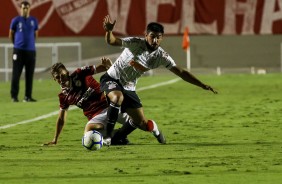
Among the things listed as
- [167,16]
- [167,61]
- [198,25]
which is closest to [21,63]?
[167,61]

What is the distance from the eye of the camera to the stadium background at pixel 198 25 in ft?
132

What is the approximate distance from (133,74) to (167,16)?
2545cm

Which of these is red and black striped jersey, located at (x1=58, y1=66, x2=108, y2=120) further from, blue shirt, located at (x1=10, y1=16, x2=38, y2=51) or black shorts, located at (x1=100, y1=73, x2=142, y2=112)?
blue shirt, located at (x1=10, y1=16, x2=38, y2=51)

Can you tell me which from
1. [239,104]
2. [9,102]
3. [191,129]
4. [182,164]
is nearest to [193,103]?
[239,104]

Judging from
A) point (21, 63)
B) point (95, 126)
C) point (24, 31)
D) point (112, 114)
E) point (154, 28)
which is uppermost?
point (154, 28)

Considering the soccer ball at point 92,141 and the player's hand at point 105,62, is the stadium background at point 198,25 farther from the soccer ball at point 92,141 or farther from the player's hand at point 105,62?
the soccer ball at point 92,141

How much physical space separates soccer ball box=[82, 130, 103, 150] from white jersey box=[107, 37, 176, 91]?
1147 mm

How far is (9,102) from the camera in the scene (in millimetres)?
25172

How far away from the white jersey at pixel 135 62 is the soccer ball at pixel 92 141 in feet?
3.76

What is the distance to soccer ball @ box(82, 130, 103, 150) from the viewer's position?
1397 centimetres

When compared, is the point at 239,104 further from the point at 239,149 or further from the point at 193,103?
the point at 239,149

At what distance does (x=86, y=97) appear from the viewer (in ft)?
48.4

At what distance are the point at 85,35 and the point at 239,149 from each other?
87.2ft

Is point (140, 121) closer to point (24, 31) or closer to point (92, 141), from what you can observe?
point (92, 141)
